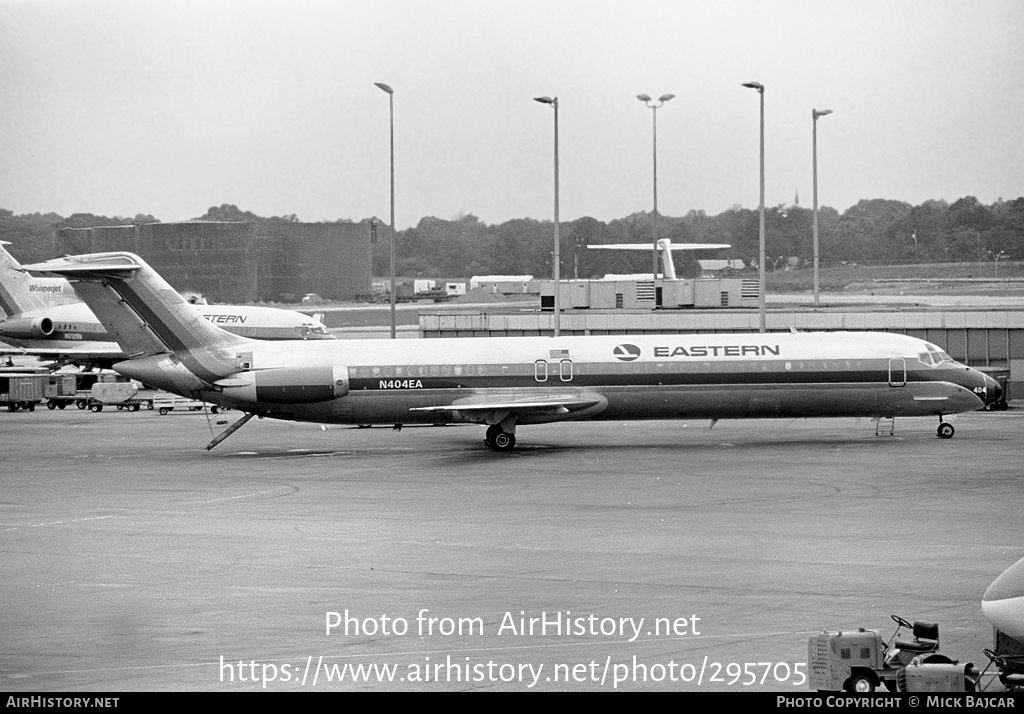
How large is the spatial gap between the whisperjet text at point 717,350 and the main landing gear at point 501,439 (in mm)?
5640

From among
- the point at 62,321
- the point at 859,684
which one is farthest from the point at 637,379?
the point at 62,321

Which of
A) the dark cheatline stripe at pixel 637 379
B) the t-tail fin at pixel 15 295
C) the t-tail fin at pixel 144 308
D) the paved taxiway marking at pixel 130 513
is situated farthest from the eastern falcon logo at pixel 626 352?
the t-tail fin at pixel 15 295

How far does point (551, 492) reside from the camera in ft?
110

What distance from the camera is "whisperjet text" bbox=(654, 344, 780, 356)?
145 ft

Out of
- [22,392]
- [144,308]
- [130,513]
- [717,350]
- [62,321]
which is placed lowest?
[22,392]

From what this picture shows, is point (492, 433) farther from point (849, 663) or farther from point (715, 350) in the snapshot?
point (849, 663)

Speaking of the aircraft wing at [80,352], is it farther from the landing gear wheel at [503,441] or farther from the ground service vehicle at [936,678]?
the ground service vehicle at [936,678]

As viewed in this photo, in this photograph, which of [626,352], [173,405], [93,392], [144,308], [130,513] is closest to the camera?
[130,513]

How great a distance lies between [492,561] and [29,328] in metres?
54.6

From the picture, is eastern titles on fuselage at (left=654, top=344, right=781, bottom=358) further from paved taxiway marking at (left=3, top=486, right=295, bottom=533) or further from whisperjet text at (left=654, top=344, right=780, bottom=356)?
paved taxiway marking at (left=3, top=486, right=295, bottom=533)

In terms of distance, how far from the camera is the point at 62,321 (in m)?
71.9

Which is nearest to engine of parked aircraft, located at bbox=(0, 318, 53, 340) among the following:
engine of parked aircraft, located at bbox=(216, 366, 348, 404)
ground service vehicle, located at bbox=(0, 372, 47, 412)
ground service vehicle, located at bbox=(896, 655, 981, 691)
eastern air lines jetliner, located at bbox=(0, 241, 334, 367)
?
eastern air lines jetliner, located at bbox=(0, 241, 334, 367)

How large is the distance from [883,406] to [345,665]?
104ft

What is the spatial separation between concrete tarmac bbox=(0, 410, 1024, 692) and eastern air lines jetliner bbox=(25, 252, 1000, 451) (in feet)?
4.65
